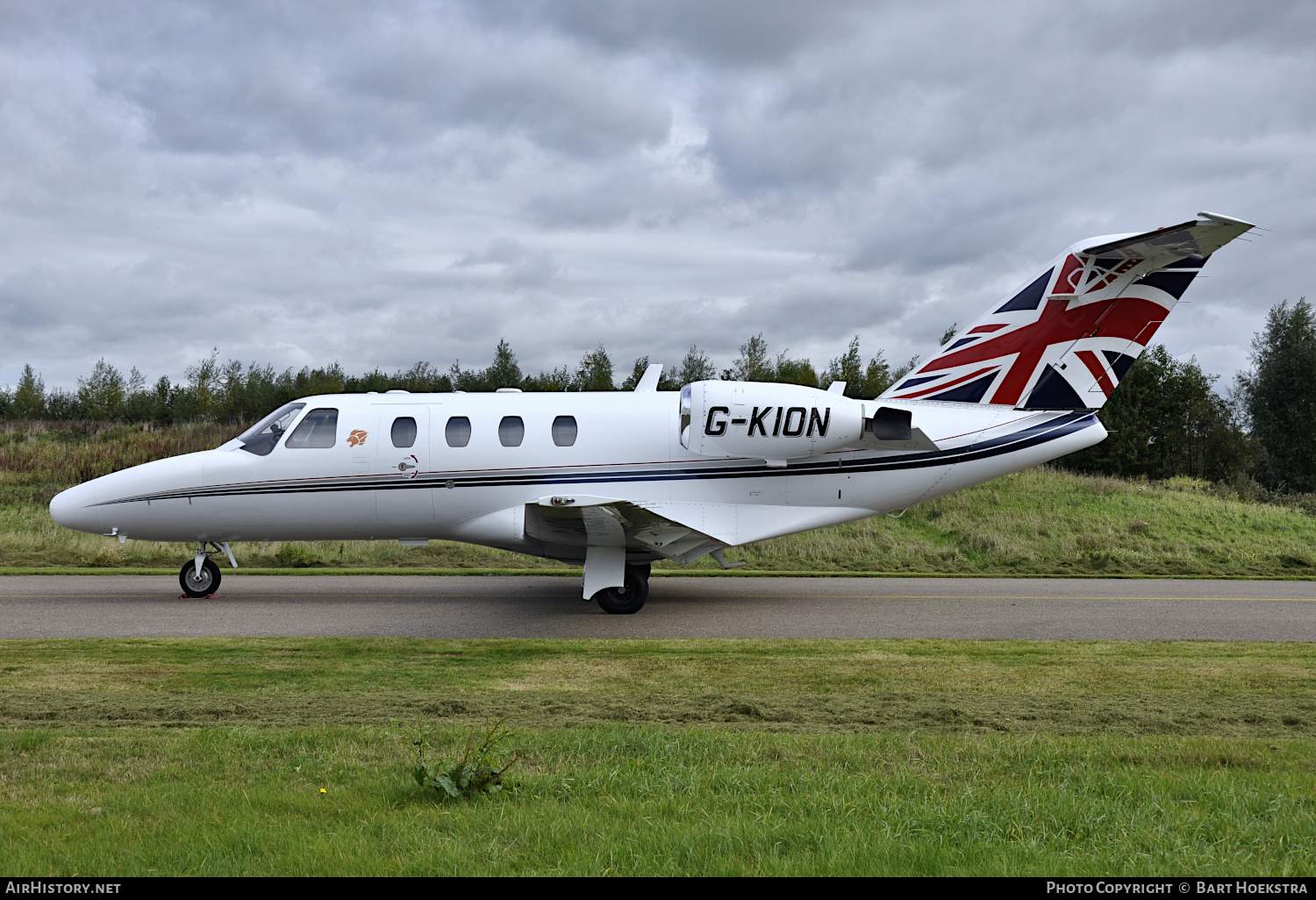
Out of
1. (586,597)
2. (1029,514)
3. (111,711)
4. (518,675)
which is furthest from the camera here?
(1029,514)

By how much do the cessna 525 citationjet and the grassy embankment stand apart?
19.0ft

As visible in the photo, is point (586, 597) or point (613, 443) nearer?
point (586, 597)

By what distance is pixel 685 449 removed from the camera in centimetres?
1403

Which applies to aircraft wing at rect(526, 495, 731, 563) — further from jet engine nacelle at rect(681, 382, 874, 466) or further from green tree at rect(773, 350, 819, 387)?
green tree at rect(773, 350, 819, 387)

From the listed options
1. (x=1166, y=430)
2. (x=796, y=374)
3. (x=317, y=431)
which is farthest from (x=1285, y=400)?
(x=317, y=431)

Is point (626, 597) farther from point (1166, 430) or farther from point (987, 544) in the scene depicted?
point (1166, 430)

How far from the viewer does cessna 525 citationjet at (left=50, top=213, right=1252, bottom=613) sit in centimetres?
1380

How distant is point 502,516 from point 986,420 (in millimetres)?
7390

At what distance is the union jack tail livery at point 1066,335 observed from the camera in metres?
13.9

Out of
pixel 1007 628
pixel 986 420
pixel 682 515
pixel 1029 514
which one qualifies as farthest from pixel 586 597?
pixel 1029 514

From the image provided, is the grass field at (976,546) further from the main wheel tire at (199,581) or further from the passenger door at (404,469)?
the passenger door at (404,469)

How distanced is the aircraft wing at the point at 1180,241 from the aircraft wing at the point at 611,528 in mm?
7024

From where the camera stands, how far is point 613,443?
556 inches

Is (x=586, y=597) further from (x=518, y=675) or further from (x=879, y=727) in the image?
(x=879, y=727)
